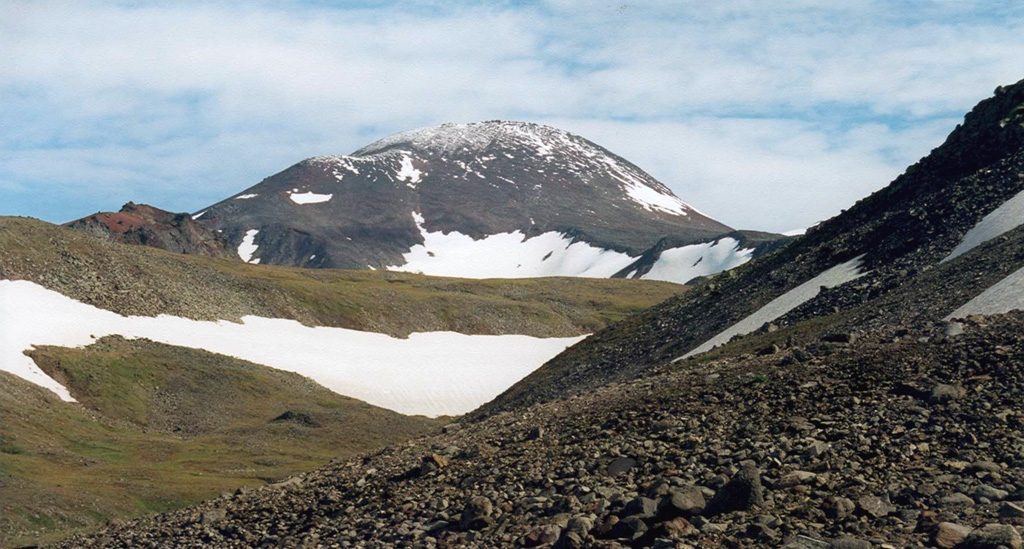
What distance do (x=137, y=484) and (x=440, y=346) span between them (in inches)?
2877

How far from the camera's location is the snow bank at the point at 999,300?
25641 millimetres

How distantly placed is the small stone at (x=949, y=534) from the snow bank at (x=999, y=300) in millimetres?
13439

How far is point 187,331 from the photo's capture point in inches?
3711

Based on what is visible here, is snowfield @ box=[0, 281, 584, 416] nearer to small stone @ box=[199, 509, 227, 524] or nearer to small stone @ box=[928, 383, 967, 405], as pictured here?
small stone @ box=[199, 509, 227, 524]

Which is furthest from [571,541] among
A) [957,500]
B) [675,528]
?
[957,500]

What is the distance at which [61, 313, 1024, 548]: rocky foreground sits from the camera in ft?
48.4

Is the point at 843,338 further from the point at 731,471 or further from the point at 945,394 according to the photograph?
the point at 731,471

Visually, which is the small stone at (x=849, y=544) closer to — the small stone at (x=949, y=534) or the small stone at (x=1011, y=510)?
the small stone at (x=949, y=534)

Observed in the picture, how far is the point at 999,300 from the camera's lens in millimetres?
26312

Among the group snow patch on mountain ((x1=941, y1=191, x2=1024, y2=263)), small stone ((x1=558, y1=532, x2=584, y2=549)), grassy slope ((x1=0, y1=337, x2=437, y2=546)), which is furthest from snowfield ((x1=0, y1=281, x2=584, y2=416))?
small stone ((x1=558, y1=532, x2=584, y2=549))

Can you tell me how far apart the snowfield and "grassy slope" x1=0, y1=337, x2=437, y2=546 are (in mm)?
3541

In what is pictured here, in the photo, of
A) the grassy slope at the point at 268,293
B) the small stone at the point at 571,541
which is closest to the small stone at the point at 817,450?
the small stone at the point at 571,541

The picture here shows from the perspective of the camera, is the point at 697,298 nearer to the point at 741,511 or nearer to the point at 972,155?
the point at 972,155

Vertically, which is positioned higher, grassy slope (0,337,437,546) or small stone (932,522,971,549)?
grassy slope (0,337,437,546)
